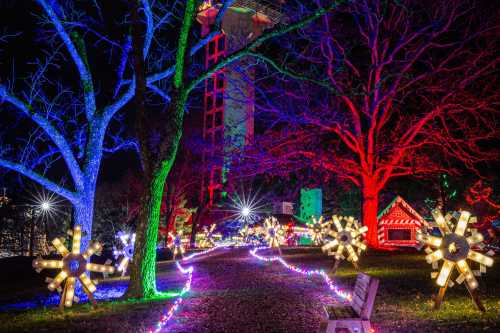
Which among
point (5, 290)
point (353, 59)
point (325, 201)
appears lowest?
point (5, 290)

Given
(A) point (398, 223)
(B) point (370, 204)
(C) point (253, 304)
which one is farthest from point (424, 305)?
(A) point (398, 223)

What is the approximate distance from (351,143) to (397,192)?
15569 millimetres

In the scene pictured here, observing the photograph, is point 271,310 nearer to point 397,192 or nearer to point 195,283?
point 195,283

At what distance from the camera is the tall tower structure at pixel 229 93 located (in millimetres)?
27141

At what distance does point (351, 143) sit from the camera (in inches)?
1033

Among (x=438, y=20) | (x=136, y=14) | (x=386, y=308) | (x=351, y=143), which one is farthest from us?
(x=351, y=143)

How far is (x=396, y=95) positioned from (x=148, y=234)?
60.7ft

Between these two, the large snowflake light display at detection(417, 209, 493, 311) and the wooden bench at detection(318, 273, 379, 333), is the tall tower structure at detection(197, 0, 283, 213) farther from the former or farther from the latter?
the wooden bench at detection(318, 273, 379, 333)

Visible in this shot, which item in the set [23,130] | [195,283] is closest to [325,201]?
[23,130]

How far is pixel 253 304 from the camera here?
9.63 metres

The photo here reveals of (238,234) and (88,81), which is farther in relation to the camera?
(238,234)

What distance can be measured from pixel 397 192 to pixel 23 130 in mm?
28841

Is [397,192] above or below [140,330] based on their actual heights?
above

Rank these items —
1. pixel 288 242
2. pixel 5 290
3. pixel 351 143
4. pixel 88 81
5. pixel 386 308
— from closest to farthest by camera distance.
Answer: pixel 386 308 < pixel 88 81 < pixel 5 290 < pixel 351 143 < pixel 288 242
